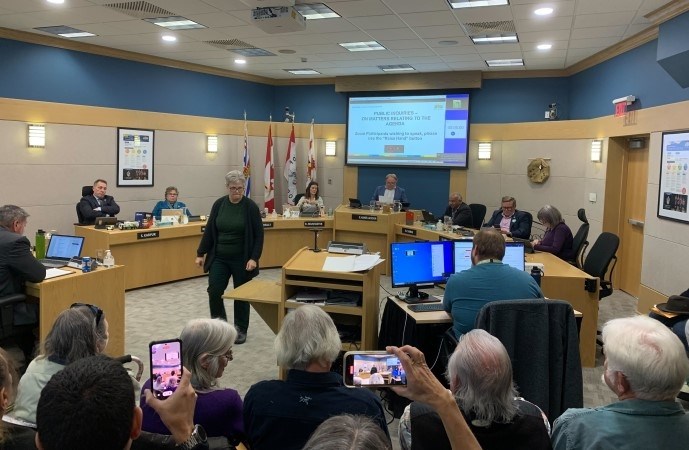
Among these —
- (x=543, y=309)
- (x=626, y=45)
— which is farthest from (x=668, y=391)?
(x=626, y=45)

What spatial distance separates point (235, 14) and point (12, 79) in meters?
3.48

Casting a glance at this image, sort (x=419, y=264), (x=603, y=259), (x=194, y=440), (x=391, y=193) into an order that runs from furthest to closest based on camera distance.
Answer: (x=391, y=193) → (x=603, y=259) → (x=419, y=264) → (x=194, y=440)

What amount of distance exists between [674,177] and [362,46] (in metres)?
4.49

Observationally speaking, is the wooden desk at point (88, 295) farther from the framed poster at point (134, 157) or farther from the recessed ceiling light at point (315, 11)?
the framed poster at point (134, 157)

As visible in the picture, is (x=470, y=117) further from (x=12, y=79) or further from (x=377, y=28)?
(x=12, y=79)

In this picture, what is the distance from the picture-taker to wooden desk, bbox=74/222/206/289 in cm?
680

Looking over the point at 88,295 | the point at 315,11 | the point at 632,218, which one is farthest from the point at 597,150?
the point at 88,295

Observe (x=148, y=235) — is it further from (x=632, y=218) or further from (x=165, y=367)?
(x=632, y=218)

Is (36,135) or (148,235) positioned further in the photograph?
(36,135)

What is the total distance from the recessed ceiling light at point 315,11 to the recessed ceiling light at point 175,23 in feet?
5.00

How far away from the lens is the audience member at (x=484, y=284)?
127 inches

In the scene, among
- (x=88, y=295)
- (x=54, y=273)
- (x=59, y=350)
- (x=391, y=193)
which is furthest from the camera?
(x=391, y=193)

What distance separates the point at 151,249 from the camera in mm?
7230

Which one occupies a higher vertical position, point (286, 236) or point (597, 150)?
point (597, 150)
